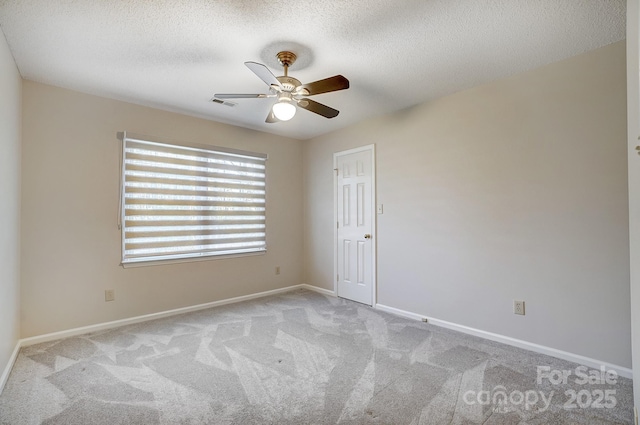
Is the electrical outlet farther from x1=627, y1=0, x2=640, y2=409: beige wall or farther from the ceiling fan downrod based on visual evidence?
x1=627, y1=0, x2=640, y2=409: beige wall

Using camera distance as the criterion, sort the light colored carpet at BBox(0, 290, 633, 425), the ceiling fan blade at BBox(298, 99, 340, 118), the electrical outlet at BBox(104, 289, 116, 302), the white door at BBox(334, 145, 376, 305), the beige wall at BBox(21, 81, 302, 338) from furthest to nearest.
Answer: the white door at BBox(334, 145, 376, 305) → the electrical outlet at BBox(104, 289, 116, 302) → the beige wall at BBox(21, 81, 302, 338) → the ceiling fan blade at BBox(298, 99, 340, 118) → the light colored carpet at BBox(0, 290, 633, 425)

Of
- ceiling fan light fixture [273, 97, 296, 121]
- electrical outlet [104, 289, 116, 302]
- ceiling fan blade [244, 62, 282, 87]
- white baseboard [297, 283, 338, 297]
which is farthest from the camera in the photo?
white baseboard [297, 283, 338, 297]

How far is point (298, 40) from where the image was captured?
7.52 feet

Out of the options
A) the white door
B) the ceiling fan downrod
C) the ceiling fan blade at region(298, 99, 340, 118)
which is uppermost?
the ceiling fan downrod

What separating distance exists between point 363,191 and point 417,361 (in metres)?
2.25

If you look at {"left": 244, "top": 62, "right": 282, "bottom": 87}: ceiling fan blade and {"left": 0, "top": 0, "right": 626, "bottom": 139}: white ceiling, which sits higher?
{"left": 0, "top": 0, "right": 626, "bottom": 139}: white ceiling

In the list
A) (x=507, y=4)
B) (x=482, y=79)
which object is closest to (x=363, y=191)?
(x=482, y=79)

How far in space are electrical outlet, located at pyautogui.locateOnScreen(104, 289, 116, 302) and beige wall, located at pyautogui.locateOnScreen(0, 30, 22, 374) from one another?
0.68 metres

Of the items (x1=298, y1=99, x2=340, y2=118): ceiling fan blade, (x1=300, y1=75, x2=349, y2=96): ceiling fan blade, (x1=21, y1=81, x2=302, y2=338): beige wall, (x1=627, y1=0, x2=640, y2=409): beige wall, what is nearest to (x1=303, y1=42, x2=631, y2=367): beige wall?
(x1=627, y1=0, x2=640, y2=409): beige wall

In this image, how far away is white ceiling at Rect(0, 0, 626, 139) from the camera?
6.43ft

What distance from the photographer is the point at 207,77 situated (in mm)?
2898

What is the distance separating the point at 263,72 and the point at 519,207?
247cm

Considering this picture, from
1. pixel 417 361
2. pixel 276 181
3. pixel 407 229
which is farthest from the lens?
pixel 276 181

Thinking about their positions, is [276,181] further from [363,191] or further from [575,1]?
[575,1]
